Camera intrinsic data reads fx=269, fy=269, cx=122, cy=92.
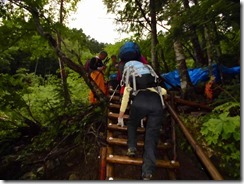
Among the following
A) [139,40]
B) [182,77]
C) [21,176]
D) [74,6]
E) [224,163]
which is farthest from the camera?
[74,6]

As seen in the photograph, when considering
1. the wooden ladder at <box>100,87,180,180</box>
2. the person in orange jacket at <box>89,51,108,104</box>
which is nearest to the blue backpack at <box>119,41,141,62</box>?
the wooden ladder at <box>100,87,180,180</box>

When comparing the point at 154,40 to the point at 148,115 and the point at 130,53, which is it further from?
the point at 148,115

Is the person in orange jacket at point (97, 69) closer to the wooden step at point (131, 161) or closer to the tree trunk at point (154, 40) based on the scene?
the tree trunk at point (154, 40)

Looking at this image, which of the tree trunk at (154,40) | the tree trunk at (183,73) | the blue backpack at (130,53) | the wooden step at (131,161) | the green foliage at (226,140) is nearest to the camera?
the wooden step at (131,161)

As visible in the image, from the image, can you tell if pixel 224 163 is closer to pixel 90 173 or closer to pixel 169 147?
pixel 169 147

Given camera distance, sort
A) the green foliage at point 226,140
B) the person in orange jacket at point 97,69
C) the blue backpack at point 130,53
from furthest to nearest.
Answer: the person in orange jacket at point 97,69 → the blue backpack at point 130,53 → the green foliage at point 226,140

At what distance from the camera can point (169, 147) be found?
14.6 feet

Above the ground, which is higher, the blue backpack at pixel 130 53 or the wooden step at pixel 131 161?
the blue backpack at pixel 130 53

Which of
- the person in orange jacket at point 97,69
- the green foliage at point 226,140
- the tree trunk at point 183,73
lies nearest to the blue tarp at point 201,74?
the tree trunk at point 183,73

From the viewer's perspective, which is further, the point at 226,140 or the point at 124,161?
the point at 226,140

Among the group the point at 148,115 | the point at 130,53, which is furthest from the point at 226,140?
the point at 130,53

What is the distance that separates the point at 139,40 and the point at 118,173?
9457 millimetres

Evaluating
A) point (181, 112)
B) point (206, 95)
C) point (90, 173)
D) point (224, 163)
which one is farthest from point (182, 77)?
point (90, 173)

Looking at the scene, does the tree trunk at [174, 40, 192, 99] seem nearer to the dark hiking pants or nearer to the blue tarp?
the blue tarp
